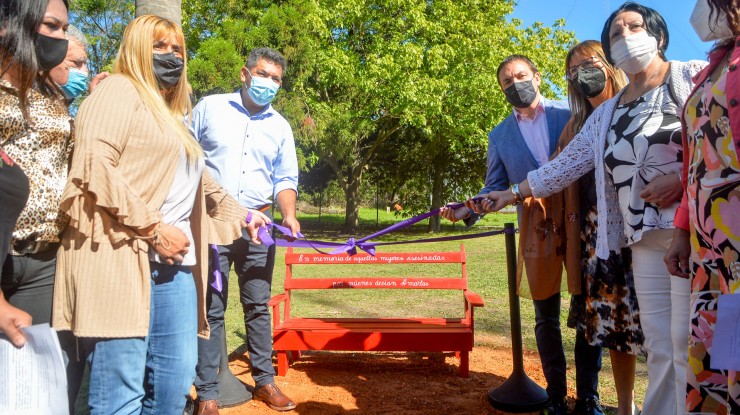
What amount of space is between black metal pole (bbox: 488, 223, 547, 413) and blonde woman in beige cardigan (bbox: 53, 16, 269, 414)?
242 centimetres

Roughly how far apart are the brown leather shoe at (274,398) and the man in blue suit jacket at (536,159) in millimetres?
1723

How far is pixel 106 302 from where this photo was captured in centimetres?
217

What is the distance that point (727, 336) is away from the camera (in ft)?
5.45

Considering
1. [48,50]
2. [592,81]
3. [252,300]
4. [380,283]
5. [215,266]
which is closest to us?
[48,50]

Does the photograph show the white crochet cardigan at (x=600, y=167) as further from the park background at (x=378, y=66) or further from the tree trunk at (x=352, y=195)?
the tree trunk at (x=352, y=195)

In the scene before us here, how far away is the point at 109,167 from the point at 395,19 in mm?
20701

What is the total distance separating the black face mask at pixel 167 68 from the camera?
2.64 metres

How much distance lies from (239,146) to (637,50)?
8.57ft

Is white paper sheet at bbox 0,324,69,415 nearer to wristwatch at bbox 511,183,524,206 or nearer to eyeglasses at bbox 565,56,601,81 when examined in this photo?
wristwatch at bbox 511,183,524,206

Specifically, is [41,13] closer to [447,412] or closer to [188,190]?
[188,190]

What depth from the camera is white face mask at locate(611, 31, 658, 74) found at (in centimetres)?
294

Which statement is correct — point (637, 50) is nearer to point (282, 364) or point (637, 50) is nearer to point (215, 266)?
point (215, 266)

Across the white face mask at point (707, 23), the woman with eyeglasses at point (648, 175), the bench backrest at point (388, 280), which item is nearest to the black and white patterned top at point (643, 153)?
the woman with eyeglasses at point (648, 175)

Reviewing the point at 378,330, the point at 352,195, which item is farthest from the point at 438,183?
the point at 378,330
